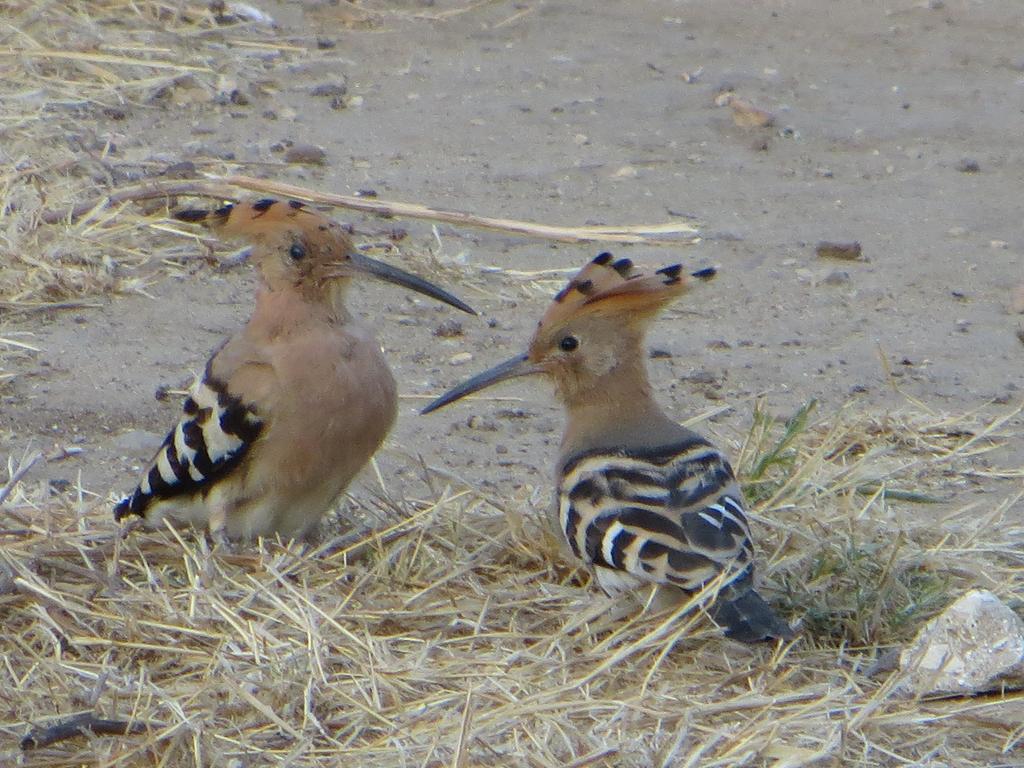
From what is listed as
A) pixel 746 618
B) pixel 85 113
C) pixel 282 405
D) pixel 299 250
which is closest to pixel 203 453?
pixel 282 405

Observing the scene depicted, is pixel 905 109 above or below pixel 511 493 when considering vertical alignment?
above

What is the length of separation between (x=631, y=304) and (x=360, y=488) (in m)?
1.04

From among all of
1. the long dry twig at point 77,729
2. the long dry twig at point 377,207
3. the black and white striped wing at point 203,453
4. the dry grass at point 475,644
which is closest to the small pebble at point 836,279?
the long dry twig at point 377,207

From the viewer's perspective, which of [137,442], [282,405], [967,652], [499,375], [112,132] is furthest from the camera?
[112,132]

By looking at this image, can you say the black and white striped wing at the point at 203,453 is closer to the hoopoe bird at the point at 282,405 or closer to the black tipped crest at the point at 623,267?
the hoopoe bird at the point at 282,405

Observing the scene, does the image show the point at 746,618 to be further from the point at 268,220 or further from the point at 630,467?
the point at 268,220

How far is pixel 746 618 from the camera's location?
338 centimetres

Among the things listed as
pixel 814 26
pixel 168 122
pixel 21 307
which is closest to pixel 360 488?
pixel 21 307

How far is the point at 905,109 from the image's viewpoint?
7.73 meters

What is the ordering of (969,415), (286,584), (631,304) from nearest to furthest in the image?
1. (286,584)
2. (631,304)
3. (969,415)

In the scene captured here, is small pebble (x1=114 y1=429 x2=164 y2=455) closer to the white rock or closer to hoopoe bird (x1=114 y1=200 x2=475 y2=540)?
hoopoe bird (x1=114 y1=200 x2=475 y2=540)

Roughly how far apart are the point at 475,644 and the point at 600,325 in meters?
0.87

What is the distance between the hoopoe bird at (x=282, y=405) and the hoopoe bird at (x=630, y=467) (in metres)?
0.38

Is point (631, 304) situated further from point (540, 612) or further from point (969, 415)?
point (969, 415)
